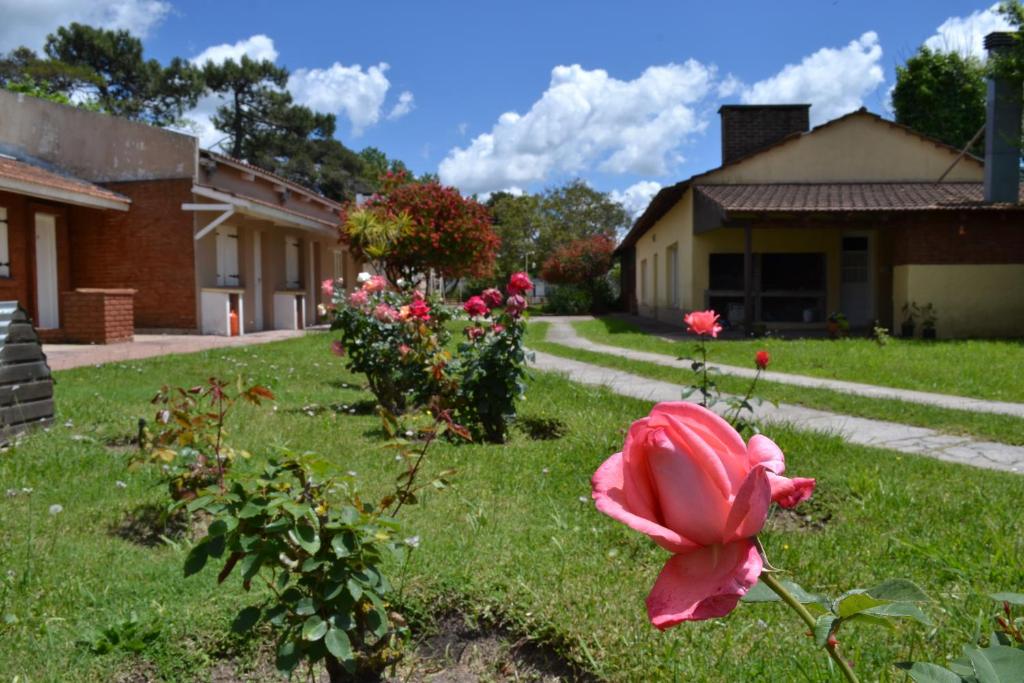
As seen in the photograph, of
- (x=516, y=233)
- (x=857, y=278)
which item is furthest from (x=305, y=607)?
(x=516, y=233)

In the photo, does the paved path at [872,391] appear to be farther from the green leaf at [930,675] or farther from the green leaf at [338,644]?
the green leaf at [930,675]

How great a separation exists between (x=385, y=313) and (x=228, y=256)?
12.4m

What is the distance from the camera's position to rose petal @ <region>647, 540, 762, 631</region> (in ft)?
1.98

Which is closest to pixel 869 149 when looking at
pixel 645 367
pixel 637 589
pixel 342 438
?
pixel 645 367

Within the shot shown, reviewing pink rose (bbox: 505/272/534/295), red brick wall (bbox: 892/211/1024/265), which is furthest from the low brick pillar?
red brick wall (bbox: 892/211/1024/265)

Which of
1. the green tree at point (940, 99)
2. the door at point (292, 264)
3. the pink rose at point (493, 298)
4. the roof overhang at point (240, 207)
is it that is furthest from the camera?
the green tree at point (940, 99)

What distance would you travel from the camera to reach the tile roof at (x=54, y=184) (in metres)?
11.9

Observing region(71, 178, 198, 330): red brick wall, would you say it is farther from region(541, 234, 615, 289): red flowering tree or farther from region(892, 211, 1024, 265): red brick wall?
region(541, 234, 615, 289): red flowering tree

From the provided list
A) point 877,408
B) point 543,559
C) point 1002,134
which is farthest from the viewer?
point 1002,134

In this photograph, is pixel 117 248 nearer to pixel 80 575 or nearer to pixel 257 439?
pixel 257 439

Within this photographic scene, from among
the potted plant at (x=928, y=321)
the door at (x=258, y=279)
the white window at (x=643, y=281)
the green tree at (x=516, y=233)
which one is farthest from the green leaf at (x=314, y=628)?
the green tree at (x=516, y=233)

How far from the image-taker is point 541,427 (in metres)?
5.71

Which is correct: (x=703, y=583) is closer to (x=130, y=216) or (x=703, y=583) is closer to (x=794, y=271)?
(x=130, y=216)

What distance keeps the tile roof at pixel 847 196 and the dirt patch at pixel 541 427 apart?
925 centimetres
